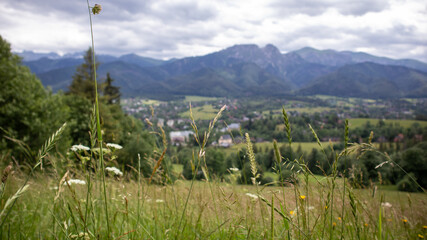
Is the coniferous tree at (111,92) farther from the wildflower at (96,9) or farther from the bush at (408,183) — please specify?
the wildflower at (96,9)

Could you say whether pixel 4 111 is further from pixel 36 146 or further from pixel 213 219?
pixel 213 219

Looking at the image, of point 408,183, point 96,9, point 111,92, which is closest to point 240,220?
point 96,9

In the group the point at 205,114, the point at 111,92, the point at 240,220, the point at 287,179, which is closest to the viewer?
the point at 240,220

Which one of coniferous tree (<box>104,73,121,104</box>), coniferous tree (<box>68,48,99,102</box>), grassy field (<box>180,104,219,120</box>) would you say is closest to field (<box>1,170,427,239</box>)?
grassy field (<box>180,104,219,120</box>)

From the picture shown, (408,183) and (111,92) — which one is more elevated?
(111,92)

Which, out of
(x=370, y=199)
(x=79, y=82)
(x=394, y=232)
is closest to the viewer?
(x=394, y=232)

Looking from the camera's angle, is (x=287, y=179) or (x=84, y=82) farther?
(x=84, y=82)

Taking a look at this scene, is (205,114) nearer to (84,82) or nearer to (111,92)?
(84,82)

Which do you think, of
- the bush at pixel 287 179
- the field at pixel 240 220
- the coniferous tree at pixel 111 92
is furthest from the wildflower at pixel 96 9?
the coniferous tree at pixel 111 92

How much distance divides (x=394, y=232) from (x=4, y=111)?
18801mm

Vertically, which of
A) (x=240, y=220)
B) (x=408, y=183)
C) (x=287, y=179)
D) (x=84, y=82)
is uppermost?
(x=84, y=82)

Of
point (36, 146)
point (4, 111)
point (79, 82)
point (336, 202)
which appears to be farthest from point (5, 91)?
point (79, 82)

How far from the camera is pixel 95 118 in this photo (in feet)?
4.16

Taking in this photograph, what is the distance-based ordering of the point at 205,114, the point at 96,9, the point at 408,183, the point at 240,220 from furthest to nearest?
the point at 408,183, the point at 205,114, the point at 240,220, the point at 96,9
